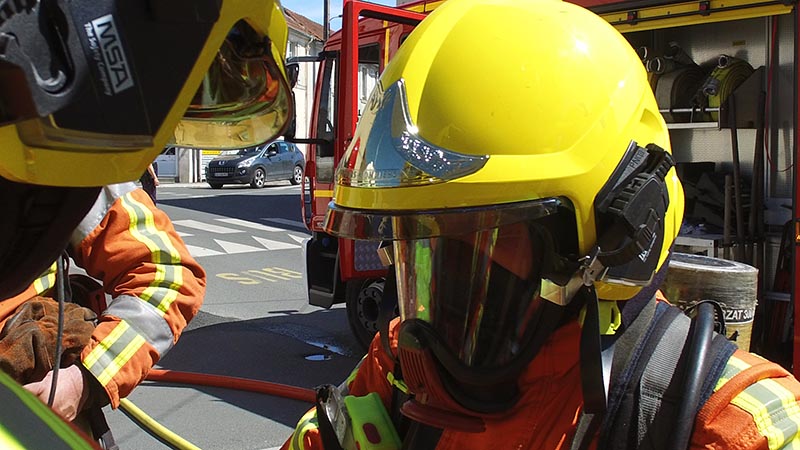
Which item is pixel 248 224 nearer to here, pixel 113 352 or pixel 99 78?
pixel 113 352

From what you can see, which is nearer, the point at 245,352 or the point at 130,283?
the point at 130,283

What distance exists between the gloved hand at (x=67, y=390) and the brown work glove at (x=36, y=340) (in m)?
0.04

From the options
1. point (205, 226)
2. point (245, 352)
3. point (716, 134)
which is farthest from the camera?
point (205, 226)

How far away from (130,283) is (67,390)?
1.13ft

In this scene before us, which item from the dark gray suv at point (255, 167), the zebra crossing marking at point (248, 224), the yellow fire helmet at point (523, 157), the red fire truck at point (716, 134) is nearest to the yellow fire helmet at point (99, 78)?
the yellow fire helmet at point (523, 157)

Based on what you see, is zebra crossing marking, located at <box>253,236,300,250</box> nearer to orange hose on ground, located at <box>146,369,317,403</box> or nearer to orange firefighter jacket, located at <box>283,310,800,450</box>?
orange hose on ground, located at <box>146,369,317,403</box>

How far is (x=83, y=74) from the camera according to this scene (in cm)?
78

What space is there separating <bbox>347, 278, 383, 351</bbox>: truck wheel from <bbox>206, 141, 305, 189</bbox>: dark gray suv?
1636 cm

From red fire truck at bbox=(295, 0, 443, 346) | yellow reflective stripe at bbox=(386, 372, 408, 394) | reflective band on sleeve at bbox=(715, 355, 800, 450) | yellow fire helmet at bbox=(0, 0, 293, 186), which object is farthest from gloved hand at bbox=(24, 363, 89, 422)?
red fire truck at bbox=(295, 0, 443, 346)

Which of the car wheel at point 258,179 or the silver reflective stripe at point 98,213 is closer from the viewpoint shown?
the silver reflective stripe at point 98,213

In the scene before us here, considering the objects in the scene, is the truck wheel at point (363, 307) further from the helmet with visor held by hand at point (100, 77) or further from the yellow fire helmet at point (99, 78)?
the yellow fire helmet at point (99, 78)

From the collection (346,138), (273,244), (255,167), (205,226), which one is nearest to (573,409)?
(346,138)

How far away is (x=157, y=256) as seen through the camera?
2.16 meters

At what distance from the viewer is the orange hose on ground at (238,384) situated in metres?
4.67
